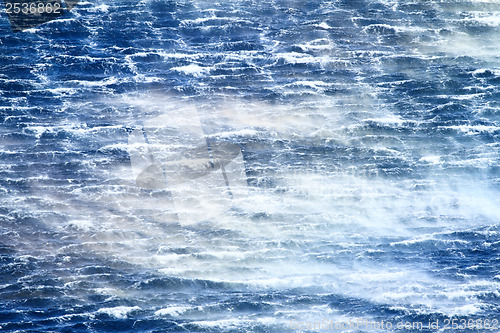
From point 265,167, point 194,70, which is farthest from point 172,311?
point 194,70

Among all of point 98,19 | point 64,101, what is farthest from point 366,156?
point 98,19

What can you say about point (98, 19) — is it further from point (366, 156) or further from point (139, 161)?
point (366, 156)

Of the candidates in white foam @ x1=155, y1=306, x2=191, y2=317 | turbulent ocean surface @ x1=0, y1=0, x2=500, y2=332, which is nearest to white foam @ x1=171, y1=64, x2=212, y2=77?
turbulent ocean surface @ x1=0, y1=0, x2=500, y2=332

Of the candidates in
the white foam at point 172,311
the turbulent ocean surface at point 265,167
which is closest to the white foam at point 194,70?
the turbulent ocean surface at point 265,167

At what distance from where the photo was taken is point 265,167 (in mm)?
114125

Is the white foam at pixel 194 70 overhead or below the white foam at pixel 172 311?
overhead

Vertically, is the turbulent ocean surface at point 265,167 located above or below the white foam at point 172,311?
above

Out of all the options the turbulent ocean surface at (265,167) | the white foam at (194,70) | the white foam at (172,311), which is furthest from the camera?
the white foam at (194,70)

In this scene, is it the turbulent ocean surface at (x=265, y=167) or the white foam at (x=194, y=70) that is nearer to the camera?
the turbulent ocean surface at (x=265, y=167)

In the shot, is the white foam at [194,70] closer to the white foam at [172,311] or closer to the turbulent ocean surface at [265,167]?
the turbulent ocean surface at [265,167]

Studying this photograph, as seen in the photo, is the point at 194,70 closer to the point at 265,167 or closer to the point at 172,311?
the point at 265,167

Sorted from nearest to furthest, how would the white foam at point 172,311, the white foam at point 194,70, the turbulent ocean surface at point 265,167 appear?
the white foam at point 172,311 < the turbulent ocean surface at point 265,167 < the white foam at point 194,70

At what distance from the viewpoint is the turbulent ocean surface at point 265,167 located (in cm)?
8912

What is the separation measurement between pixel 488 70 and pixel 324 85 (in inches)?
1170
